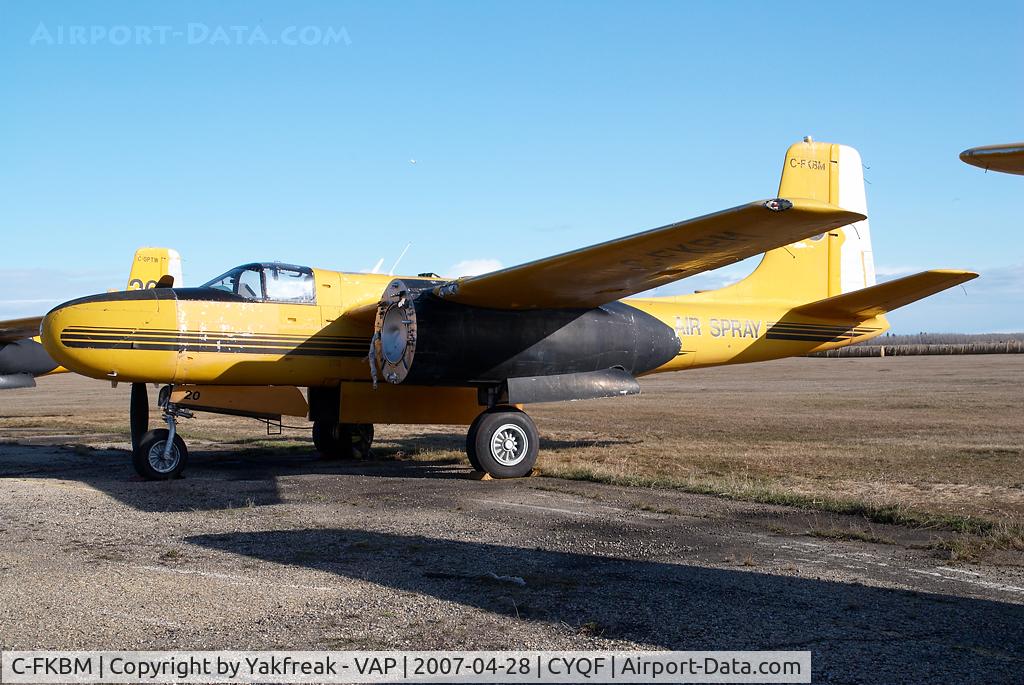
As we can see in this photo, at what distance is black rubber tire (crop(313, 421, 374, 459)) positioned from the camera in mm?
14414

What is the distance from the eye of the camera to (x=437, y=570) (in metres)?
6.41

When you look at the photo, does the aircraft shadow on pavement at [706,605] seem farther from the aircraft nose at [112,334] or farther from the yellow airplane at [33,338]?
the yellow airplane at [33,338]

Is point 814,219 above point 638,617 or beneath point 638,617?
above

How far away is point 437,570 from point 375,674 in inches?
83.3

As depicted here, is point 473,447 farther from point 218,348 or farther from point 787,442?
point 787,442

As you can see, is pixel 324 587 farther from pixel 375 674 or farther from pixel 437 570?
pixel 375 674

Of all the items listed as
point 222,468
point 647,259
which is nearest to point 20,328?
point 222,468

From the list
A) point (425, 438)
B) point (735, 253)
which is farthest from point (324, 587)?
point (425, 438)

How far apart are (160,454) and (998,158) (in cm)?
1030

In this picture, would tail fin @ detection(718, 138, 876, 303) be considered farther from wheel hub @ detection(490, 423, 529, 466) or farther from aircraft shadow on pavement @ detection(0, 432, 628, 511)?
wheel hub @ detection(490, 423, 529, 466)

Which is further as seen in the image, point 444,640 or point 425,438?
point 425,438

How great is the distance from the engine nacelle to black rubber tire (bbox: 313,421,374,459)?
9.16 feet

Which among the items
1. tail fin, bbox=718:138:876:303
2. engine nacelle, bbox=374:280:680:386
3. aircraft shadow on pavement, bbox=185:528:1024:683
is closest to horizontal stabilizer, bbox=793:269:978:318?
tail fin, bbox=718:138:876:303

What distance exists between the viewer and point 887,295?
1454 cm
